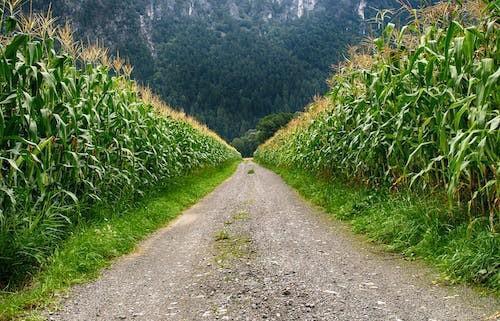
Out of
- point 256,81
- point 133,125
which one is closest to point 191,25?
point 256,81

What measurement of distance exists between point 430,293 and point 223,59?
143 metres

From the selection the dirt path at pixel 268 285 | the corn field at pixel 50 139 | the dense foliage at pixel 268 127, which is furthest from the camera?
the dense foliage at pixel 268 127

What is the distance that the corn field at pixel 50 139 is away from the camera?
4.54m

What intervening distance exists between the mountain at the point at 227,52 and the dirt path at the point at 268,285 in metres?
105

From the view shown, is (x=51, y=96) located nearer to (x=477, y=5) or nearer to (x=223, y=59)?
(x=477, y=5)

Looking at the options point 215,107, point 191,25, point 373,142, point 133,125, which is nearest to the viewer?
point 373,142

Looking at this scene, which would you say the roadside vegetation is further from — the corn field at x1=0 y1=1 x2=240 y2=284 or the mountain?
the mountain

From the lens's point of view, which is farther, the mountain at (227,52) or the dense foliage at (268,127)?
the mountain at (227,52)

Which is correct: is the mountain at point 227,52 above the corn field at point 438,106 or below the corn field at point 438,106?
above

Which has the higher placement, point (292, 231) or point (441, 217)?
point (441, 217)

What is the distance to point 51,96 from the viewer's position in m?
5.21

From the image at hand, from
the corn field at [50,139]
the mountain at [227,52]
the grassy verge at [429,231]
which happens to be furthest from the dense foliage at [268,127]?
the grassy verge at [429,231]

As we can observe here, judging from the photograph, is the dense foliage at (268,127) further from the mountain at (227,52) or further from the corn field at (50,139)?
the corn field at (50,139)

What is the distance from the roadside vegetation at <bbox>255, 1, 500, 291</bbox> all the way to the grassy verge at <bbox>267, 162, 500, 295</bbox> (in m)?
0.01
